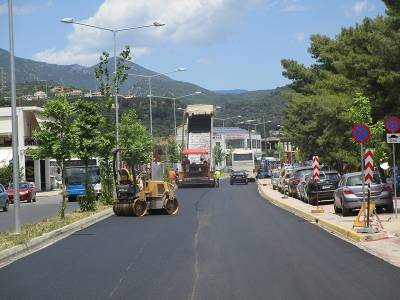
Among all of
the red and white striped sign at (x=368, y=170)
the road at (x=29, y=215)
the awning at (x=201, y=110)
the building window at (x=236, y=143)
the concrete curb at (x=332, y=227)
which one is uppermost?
the awning at (x=201, y=110)

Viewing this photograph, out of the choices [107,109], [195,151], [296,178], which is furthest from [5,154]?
[296,178]

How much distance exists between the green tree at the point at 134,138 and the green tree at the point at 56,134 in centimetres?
1716

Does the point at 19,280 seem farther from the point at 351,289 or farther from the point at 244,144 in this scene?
the point at 244,144

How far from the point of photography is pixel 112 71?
123 ft

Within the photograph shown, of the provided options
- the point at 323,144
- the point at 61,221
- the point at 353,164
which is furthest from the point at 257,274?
the point at 323,144

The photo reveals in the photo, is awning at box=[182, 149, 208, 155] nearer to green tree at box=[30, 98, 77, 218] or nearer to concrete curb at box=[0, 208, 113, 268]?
concrete curb at box=[0, 208, 113, 268]

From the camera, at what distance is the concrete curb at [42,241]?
14.7 m

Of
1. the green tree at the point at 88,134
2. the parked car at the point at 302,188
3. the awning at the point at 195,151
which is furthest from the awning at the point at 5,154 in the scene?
the green tree at the point at 88,134

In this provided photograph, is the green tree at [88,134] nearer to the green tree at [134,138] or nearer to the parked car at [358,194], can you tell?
the parked car at [358,194]

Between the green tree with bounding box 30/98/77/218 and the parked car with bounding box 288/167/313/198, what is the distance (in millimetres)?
16064

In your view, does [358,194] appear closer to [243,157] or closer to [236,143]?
[243,157]

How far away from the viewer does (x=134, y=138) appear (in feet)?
158

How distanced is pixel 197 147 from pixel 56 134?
3282 cm

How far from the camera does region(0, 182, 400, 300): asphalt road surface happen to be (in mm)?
9781
